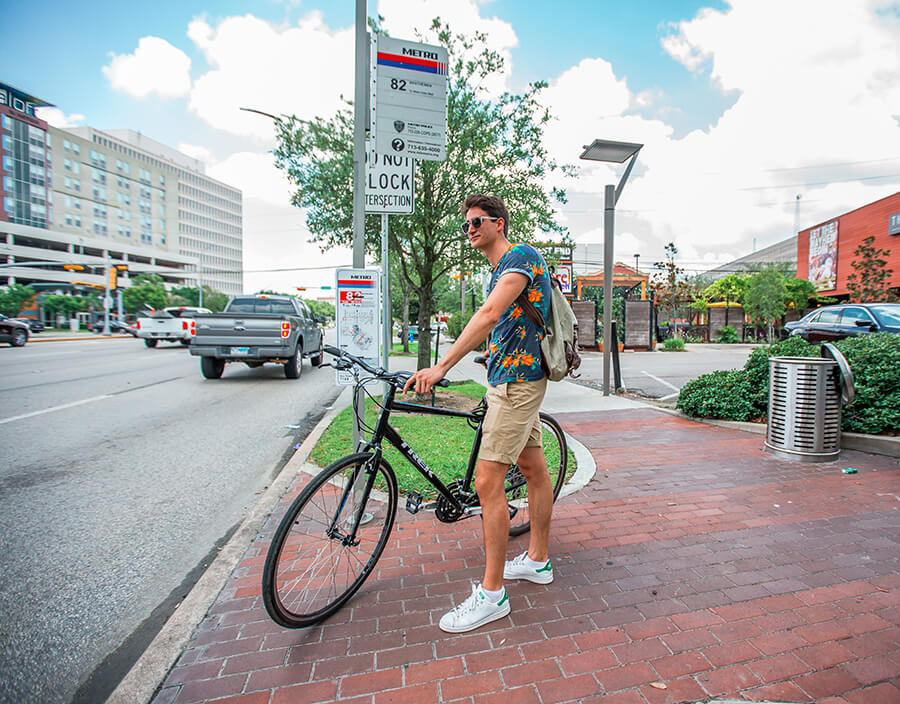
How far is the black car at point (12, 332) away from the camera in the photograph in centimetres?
2066

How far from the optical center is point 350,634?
2.30m

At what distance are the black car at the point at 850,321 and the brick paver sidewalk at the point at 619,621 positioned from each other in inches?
370

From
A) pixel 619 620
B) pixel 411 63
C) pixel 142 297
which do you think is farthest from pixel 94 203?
pixel 619 620

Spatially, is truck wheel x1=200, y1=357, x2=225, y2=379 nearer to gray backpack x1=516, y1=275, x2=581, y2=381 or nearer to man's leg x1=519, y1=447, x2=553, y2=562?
man's leg x1=519, y1=447, x2=553, y2=562

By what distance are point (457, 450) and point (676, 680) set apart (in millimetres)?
3184

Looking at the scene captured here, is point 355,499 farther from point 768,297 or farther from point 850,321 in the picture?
point 768,297

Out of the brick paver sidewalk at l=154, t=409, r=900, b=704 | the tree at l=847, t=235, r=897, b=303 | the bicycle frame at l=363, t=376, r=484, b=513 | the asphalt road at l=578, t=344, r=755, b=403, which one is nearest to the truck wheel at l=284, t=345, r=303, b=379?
the asphalt road at l=578, t=344, r=755, b=403

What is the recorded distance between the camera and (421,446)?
17.1 ft

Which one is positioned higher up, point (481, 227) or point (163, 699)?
point (481, 227)

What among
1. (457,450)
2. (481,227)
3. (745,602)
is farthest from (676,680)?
(457,450)

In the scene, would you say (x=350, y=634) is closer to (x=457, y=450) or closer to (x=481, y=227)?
(x=481, y=227)

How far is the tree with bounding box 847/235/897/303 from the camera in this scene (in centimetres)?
2193

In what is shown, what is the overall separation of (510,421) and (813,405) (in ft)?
13.0

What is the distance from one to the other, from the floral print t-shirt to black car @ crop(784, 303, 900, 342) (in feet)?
35.8
